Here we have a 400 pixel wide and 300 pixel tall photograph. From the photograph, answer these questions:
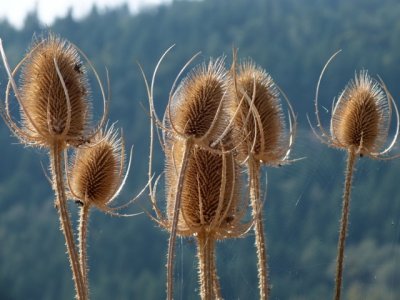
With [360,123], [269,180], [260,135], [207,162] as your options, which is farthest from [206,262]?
[269,180]

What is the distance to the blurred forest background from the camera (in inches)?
122

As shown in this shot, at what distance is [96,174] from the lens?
1.79 meters

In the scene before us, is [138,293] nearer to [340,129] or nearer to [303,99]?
[303,99]

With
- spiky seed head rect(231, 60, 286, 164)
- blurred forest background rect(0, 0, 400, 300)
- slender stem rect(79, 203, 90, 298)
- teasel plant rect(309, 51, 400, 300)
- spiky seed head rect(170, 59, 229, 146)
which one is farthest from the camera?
blurred forest background rect(0, 0, 400, 300)

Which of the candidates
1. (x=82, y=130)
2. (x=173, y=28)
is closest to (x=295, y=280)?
(x=82, y=130)

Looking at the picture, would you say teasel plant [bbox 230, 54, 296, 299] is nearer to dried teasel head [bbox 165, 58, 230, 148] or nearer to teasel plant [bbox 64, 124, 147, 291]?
dried teasel head [bbox 165, 58, 230, 148]

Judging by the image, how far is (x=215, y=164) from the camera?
1673 mm

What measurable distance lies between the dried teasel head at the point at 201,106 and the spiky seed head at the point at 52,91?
0.20 metres

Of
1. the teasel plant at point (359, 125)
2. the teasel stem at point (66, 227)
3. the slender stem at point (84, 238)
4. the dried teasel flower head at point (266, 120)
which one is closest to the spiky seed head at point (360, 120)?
the teasel plant at point (359, 125)

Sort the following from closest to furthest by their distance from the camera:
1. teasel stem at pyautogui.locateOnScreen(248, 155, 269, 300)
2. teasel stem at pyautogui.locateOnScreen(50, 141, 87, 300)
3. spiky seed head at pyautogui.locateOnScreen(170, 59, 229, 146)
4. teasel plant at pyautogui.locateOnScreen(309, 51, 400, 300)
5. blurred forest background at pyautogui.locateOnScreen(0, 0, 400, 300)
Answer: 1. teasel stem at pyautogui.locateOnScreen(50, 141, 87, 300)
2. spiky seed head at pyautogui.locateOnScreen(170, 59, 229, 146)
3. teasel stem at pyautogui.locateOnScreen(248, 155, 269, 300)
4. teasel plant at pyautogui.locateOnScreen(309, 51, 400, 300)
5. blurred forest background at pyautogui.locateOnScreen(0, 0, 400, 300)

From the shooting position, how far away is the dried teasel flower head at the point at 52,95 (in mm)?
1567

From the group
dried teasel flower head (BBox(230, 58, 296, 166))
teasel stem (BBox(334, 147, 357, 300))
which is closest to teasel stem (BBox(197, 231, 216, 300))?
dried teasel flower head (BBox(230, 58, 296, 166))

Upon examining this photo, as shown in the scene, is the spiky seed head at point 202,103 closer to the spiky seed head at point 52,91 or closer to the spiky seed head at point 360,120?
the spiky seed head at point 52,91

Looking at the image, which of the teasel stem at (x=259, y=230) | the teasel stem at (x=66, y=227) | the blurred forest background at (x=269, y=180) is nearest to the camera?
the teasel stem at (x=66, y=227)
